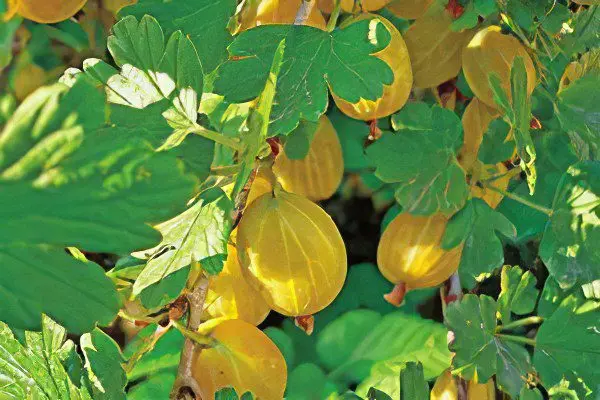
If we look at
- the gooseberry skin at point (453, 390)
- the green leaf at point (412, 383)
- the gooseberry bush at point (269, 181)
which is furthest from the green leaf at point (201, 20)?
the gooseberry skin at point (453, 390)

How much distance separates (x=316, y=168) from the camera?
61 centimetres

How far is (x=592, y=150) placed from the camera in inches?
23.5

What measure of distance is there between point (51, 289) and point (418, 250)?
1.35ft

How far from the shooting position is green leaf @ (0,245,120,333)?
0.22m

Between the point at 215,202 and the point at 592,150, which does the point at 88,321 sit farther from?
the point at 592,150

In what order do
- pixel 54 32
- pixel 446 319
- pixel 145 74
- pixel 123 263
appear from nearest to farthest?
pixel 145 74, pixel 123 263, pixel 446 319, pixel 54 32

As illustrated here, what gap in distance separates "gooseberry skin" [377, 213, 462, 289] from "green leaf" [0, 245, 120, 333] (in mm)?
386

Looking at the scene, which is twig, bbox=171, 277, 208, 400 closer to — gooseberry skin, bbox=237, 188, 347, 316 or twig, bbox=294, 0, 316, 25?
gooseberry skin, bbox=237, 188, 347, 316

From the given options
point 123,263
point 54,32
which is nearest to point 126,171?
point 123,263

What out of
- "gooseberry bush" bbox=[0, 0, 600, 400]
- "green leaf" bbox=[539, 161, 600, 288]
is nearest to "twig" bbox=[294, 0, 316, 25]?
"gooseberry bush" bbox=[0, 0, 600, 400]

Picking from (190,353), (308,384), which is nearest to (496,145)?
(190,353)

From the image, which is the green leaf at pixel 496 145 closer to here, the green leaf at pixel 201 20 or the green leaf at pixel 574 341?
the green leaf at pixel 574 341

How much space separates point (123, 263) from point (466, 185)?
23 centimetres

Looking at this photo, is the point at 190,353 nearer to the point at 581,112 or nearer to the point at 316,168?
the point at 316,168
